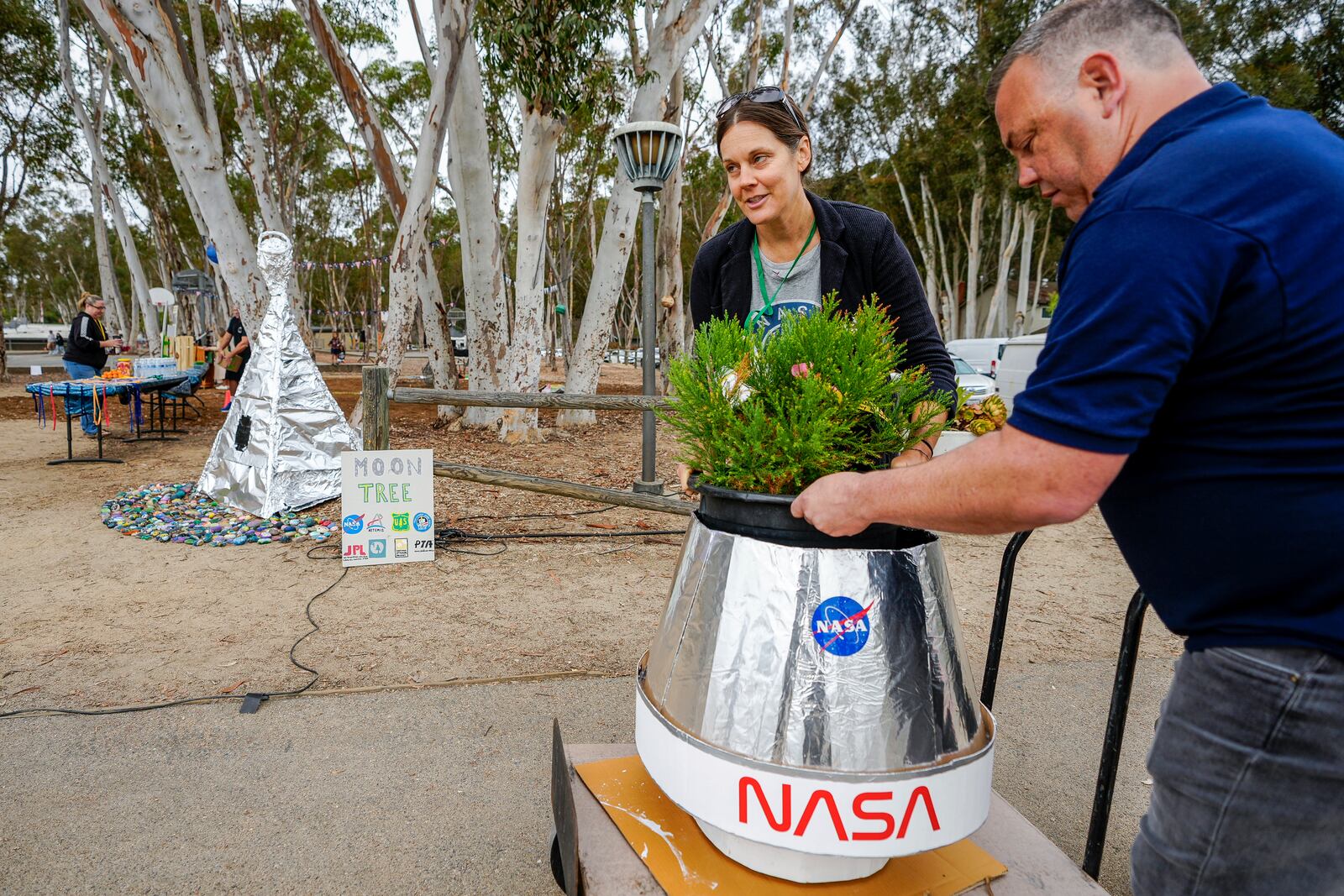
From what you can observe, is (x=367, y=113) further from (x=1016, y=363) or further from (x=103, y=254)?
(x=103, y=254)

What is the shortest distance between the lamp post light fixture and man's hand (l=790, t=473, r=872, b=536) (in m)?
5.86

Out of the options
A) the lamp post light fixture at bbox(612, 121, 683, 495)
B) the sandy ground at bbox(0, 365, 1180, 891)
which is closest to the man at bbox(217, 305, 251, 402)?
the sandy ground at bbox(0, 365, 1180, 891)

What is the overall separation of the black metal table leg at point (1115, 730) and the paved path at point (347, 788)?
0.74m

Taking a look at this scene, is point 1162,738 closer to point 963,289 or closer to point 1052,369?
point 1052,369

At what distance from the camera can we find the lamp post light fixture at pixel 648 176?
7234 mm

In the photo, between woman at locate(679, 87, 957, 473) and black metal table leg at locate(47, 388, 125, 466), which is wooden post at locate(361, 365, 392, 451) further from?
black metal table leg at locate(47, 388, 125, 466)

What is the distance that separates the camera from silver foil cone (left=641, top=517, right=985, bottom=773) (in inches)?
47.8

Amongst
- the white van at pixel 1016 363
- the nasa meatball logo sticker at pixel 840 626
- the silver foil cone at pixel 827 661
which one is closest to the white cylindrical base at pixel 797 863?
the silver foil cone at pixel 827 661

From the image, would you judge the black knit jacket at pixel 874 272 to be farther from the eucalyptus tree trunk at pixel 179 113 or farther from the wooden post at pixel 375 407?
the eucalyptus tree trunk at pixel 179 113

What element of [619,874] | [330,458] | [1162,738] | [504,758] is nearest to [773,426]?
[1162,738]

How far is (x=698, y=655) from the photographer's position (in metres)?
1.32

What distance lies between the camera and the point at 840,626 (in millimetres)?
1217

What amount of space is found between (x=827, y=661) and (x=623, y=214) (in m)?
9.08

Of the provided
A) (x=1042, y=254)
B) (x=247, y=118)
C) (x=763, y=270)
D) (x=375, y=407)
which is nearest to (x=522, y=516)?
(x=375, y=407)
